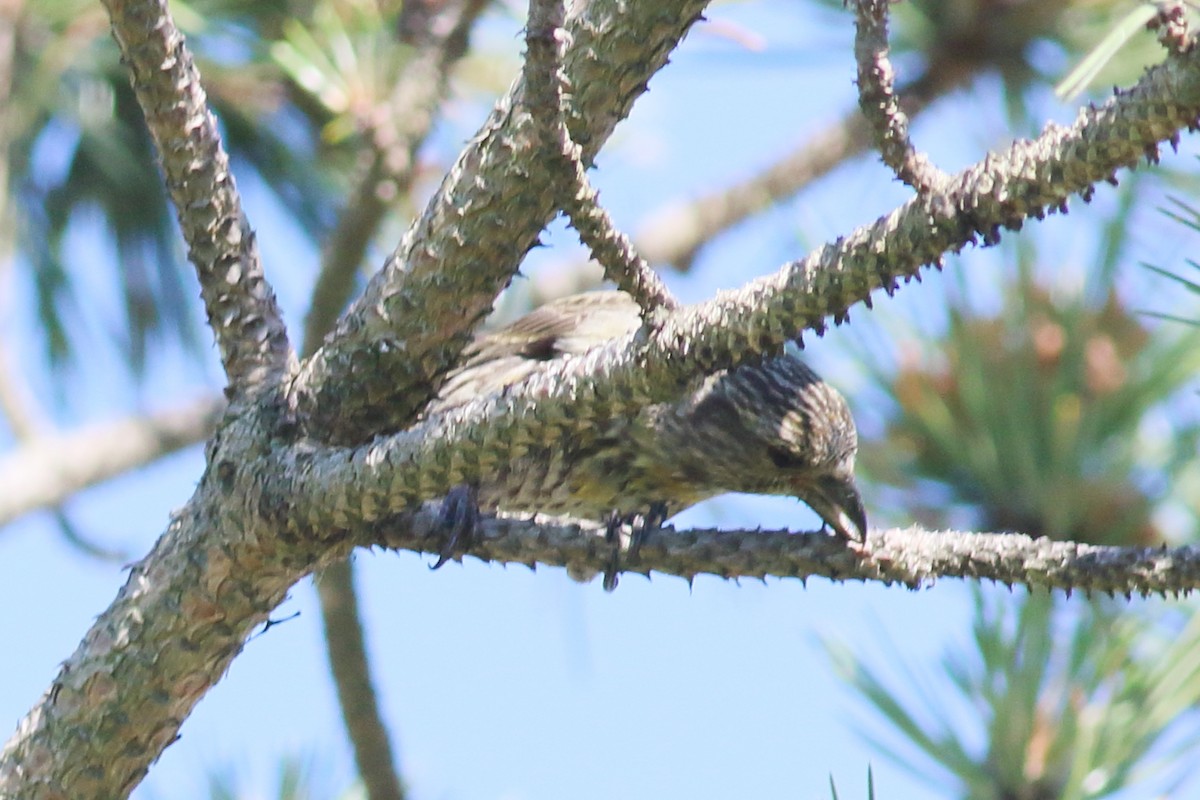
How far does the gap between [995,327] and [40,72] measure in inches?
80.2

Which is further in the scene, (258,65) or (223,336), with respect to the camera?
(258,65)

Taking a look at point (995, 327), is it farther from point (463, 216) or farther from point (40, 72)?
point (40, 72)

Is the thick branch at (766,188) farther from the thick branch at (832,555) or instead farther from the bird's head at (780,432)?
the thick branch at (832,555)

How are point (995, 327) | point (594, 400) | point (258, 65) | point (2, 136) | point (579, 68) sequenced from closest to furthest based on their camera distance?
point (594, 400) < point (579, 68) < point (995, 327) < point (2, 136) < point (258, 65)

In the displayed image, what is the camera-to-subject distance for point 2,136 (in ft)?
10.5

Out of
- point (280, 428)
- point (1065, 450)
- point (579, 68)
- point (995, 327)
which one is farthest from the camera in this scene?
point (995, 327)

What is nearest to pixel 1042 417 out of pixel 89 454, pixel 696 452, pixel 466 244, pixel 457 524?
Answer: pixel 696 452

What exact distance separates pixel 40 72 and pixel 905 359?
6.25 ft

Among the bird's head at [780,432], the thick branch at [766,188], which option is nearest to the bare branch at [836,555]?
the bird's head at [780,432]

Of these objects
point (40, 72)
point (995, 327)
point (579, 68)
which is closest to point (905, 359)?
point (995, 327)

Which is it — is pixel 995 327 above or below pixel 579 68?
Answer: above

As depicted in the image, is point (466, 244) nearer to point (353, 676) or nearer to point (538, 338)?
point (353, 676)

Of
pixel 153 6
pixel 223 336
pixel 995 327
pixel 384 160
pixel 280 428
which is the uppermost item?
pixel 384 160

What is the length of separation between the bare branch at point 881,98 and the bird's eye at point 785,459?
143cm
